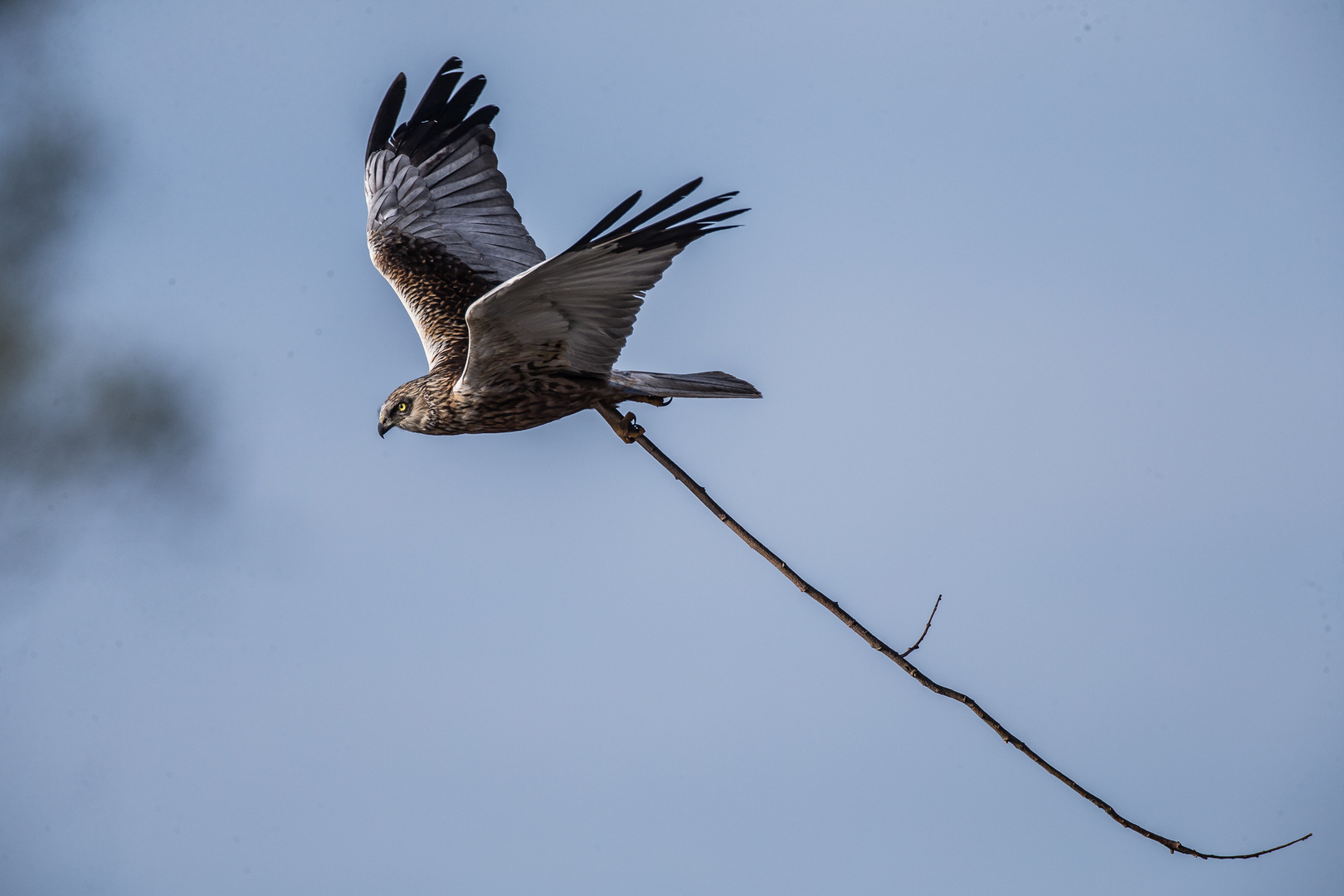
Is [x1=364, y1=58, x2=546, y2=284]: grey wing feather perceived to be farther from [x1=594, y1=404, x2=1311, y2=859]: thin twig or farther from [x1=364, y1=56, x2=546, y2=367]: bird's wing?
[x1=594, y1=404, x2=1311, y2=859]: thin twig

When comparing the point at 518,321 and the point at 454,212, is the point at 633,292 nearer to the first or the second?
the point at 518,321

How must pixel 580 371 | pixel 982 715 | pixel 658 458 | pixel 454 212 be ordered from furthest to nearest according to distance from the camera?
pixel 454 212
pixel 580 371
pixel 658 458
pixel 982 715

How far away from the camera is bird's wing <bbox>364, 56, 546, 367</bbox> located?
4582mm

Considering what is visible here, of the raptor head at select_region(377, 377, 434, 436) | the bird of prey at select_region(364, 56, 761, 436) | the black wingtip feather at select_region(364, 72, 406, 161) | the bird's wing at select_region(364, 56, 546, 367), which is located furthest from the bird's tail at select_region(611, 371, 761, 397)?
the black wingtip feather at select_region(364, 72, 406, 161)

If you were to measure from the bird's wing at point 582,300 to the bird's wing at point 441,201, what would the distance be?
4.24 feet

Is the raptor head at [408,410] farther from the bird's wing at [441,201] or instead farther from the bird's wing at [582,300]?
the bird's wing at [441,201]

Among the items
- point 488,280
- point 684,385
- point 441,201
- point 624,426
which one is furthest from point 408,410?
point 441,201

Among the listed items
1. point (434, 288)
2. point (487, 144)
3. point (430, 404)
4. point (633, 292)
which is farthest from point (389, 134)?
point (633, 292)

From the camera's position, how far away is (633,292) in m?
3.07

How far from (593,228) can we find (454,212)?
2.14 metres

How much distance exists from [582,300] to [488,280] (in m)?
1.53

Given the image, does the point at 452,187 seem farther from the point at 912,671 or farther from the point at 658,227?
the point at 912,671

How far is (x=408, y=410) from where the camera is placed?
3.46 metres

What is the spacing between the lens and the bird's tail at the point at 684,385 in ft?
11.4
